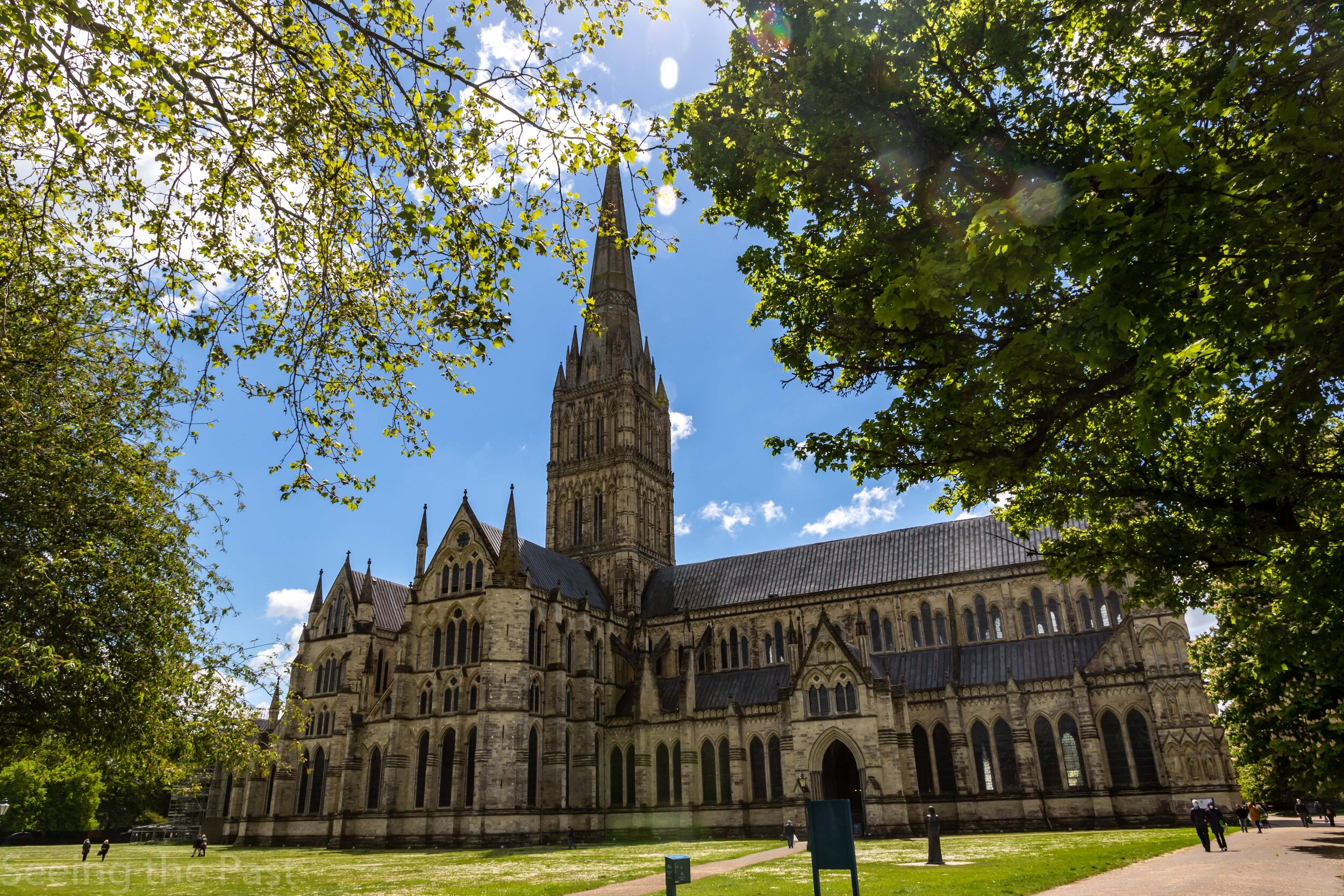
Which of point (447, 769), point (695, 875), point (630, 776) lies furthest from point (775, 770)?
point (695, 875)

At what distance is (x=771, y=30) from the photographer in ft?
36.4

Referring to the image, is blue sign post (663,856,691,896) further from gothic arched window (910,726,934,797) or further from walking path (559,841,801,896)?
gothic arched window (910,726,934,797)

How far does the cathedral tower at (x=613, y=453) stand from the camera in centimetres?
5422

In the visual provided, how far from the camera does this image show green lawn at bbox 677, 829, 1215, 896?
15992 millimetres

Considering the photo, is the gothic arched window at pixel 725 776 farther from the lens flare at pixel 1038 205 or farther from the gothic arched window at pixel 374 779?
the lens flare at pixel 1038 205

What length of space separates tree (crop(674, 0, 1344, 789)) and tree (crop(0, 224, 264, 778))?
997 centimetres

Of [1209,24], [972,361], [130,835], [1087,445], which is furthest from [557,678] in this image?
[130,835]

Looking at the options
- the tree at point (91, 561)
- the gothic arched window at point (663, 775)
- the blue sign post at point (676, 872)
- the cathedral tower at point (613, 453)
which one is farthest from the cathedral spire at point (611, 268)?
the blue sign post at point (676, 872)

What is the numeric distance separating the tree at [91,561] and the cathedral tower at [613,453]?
36571 millimetres

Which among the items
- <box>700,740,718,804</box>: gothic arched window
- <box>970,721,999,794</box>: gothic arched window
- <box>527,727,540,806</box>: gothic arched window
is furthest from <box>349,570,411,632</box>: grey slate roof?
<box>970,721,999,794</box>: gothic arched window

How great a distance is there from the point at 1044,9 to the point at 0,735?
2117cm

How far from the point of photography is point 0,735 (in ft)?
49.9

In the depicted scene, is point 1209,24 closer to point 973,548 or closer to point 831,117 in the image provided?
point 831,117

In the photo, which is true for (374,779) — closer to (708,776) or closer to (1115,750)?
(708,776)
